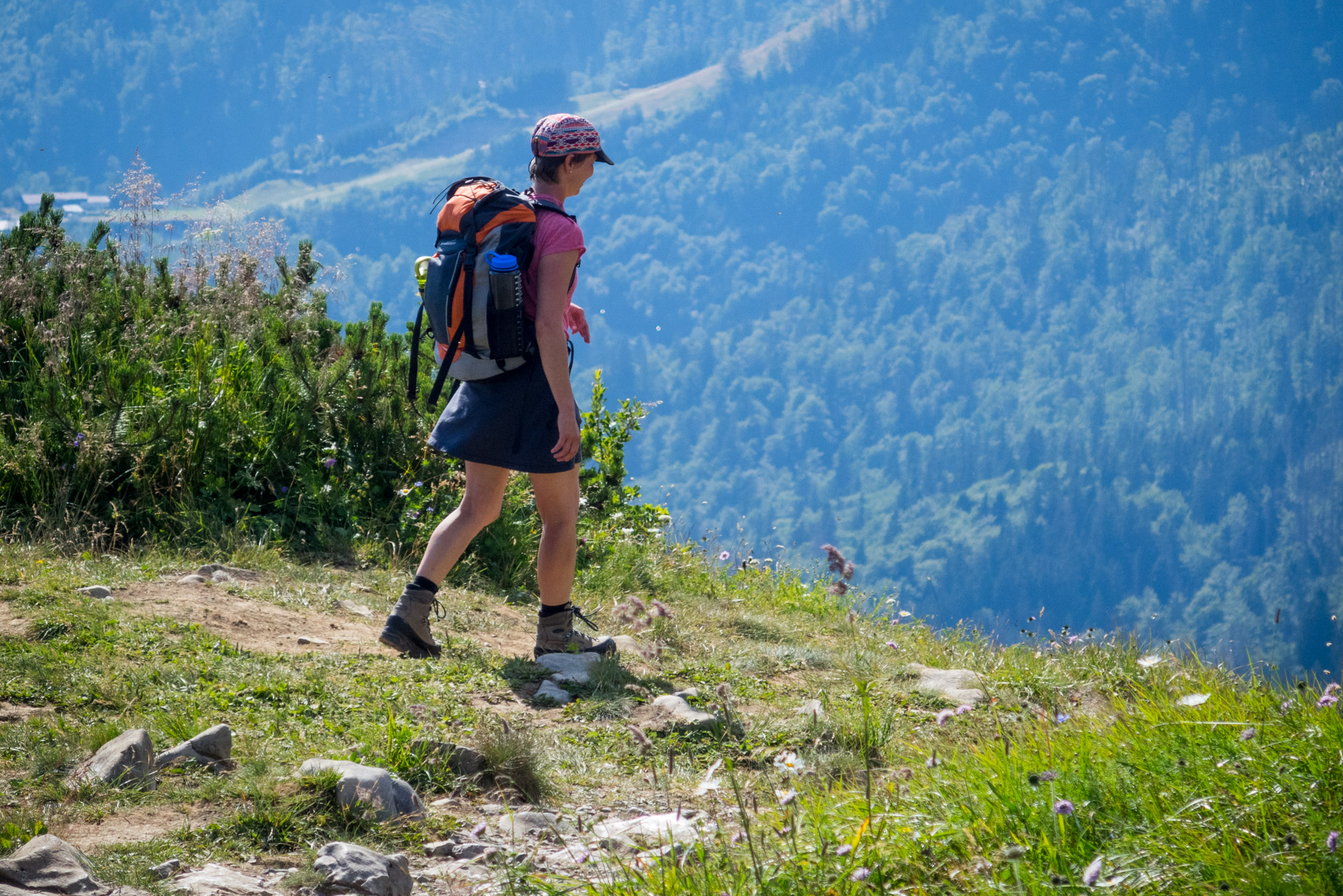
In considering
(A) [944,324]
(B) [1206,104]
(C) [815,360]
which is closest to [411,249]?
(C) [815,360]

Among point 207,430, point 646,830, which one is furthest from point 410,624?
point 207,430

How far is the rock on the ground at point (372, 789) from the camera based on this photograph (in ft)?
7.82

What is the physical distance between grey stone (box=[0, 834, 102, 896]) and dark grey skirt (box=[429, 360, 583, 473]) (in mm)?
2036

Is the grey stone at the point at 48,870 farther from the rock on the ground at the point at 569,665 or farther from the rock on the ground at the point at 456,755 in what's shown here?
the rock on the ground at the point at 569,665

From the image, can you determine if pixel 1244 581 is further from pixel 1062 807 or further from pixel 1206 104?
pixel 1062 807

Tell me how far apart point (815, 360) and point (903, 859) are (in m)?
160

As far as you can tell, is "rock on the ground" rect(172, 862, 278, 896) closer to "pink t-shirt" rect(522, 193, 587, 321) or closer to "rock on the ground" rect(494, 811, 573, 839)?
"rock on the ground" rect(494, 811, 573, 839)

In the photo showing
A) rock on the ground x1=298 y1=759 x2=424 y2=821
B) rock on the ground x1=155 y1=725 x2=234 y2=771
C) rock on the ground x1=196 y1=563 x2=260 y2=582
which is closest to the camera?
rock on the ground x1=298 y1=759 x2=424 y2=821

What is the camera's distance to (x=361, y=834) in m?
2.33

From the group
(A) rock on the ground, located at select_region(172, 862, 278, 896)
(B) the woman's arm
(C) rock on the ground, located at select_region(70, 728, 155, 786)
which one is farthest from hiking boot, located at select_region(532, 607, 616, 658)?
(A) rock on the ground, located at select_region(172, 862, 278, 896)

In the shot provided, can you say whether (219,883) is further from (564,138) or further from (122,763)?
(564,138)

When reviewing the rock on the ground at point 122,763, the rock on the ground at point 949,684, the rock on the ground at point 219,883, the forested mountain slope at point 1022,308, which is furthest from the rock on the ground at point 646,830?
the forested mountain slope at point 1022,308

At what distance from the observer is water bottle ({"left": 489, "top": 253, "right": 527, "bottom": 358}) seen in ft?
11.3

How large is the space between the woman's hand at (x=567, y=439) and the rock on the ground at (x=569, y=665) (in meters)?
0.94
